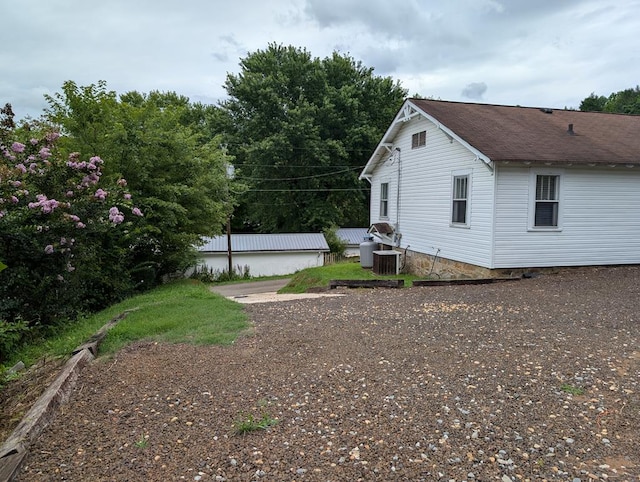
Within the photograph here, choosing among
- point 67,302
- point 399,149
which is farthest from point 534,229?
point 67,302

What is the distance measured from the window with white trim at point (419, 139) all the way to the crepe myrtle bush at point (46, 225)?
8799 millimetres

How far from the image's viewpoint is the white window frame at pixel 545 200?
10.6 metres

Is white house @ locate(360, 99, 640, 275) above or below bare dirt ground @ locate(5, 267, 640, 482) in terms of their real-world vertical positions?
above

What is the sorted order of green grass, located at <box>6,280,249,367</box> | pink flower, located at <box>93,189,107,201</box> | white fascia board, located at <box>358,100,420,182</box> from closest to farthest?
1. green grass, located at <box>6,280,249,367</box>
2. pink flower, located at <box>93,189,107,201</box>
3. white fascia board, located at <box>358,100,420,182</box>

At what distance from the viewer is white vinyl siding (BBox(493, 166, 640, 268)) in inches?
414

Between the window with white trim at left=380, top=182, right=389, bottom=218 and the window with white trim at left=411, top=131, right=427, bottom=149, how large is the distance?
253cm

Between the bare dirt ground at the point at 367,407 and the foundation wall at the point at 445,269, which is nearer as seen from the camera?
the bare dirt ground at the point at 367,407

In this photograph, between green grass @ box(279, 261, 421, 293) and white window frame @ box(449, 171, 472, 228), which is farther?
green grass @ box(279, 261, 421, 293)

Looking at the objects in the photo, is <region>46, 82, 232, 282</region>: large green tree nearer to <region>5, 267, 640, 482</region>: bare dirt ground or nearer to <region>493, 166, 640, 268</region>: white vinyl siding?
<region>5, 267, 640, 482</region>: bare dirt ground

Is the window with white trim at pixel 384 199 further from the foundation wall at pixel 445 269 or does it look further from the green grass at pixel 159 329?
the green grass at pixel 159 329

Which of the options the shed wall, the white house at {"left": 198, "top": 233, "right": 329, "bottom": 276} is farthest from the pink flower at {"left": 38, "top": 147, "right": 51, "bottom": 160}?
the shed wall

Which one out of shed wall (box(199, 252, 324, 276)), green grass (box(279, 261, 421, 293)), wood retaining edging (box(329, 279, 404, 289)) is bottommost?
shed wall (box(199, 252, 324, 276))

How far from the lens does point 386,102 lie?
104 ft

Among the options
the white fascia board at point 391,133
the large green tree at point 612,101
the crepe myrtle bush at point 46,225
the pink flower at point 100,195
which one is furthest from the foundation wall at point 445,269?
the large green tree at point 612,101
